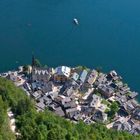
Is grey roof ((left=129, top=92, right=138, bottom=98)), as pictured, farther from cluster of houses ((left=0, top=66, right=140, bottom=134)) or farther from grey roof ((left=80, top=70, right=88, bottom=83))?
grey roof ((left=80, top=70, right=88, bottom=83))

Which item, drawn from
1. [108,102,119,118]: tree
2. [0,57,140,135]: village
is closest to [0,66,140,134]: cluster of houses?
[0,57,140,135]: village

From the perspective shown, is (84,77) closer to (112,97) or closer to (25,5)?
(112,97)

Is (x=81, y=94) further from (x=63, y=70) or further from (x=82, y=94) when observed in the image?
(x=63, y=70)

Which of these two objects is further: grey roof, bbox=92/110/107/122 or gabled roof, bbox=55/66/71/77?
gabled roof, bbox=55/66/71/77

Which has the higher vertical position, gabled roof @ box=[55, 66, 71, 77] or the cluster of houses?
gabled roof @ box=[55, 66, 71, 77]

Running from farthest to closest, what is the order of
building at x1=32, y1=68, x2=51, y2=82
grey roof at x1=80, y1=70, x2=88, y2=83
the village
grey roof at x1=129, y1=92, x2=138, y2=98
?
1. grey roof at x1=80, y1=70, x2=88, y2=83
2. building at x1=32, y1=68, x2=51, y2=82
3. grey roof at x1=129, y1=92, x2=138, y2=98
4. the village

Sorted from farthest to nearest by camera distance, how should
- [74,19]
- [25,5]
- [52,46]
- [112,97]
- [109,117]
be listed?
[25,5] < [74,19] < [52,46] < [112,97] < [109,117]

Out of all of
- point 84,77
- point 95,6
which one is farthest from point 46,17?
point 84,77

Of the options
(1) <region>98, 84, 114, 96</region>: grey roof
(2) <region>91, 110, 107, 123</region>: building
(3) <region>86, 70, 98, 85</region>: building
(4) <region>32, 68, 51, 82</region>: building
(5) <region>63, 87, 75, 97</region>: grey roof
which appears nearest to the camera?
(2) <region>91, 110, 107, 123</region>: building
